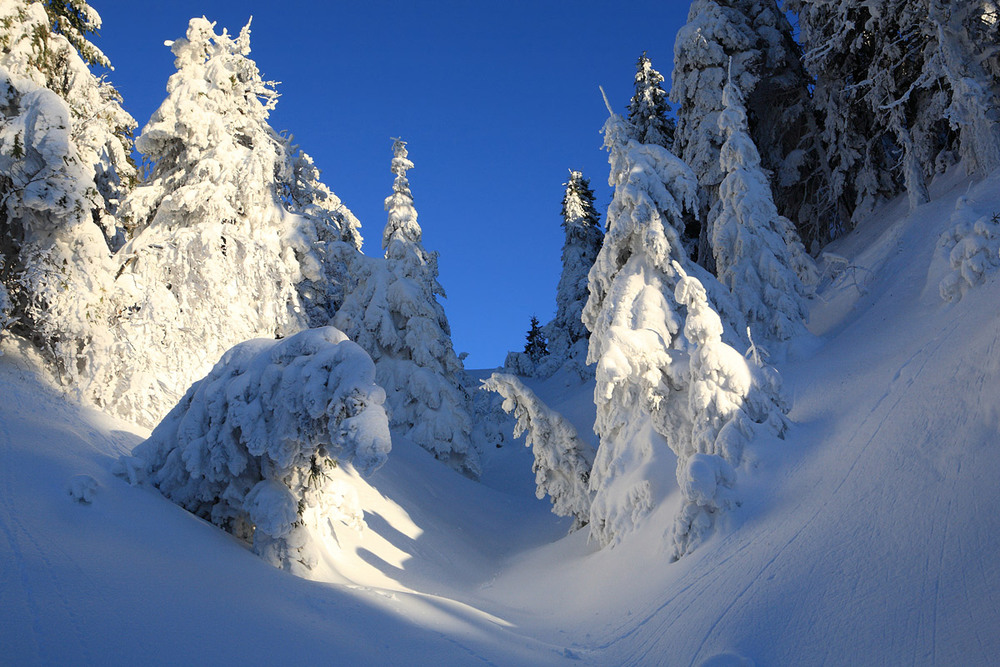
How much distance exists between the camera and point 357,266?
76.9 ft

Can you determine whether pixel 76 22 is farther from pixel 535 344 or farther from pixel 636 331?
pixel 535 344

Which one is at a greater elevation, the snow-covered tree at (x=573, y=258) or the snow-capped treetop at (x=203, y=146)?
the snow-covered tree at (x=573, y=258)

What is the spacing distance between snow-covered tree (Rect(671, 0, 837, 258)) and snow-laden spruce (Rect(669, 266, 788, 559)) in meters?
12.9

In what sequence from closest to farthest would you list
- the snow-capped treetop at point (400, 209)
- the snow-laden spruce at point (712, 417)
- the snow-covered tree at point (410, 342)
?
the snow-laden spruce at point (712, 417), the snow-covered tree at point (410, 342), the snow-capped treetop at point (400, 209)

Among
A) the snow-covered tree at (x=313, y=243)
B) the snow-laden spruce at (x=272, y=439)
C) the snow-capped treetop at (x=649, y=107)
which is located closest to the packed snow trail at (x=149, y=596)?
the snow-laden spruce at (x=272, y=439)

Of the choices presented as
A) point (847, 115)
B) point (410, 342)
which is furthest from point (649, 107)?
point (410, 342)

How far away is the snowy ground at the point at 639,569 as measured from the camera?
4246mm

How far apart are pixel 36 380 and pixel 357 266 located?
595 inches

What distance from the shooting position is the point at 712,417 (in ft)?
33.8

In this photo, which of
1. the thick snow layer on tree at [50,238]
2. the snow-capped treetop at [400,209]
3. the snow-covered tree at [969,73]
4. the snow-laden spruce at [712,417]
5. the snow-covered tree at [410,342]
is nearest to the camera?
the thick snow layer on tree at [50,238]

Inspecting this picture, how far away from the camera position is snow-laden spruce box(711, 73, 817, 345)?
1677 cm

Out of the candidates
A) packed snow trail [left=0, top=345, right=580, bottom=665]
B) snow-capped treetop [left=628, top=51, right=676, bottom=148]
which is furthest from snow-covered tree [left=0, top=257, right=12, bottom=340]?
snow-capped treetop [left=628, top=51, right=676, bottom=148]

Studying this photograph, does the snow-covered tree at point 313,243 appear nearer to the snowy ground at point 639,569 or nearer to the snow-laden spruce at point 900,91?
A: the snowy ground at point 639,569

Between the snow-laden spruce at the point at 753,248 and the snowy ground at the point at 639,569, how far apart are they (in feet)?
15.0
